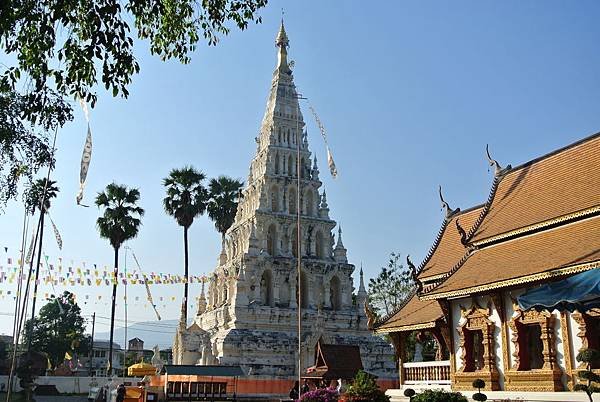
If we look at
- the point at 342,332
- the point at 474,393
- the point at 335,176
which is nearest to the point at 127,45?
the point at 474,393

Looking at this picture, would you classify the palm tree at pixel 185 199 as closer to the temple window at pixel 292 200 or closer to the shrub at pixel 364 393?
the temple window at pixel 292 200

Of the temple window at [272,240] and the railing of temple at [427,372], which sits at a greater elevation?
the temple window at [272,240]

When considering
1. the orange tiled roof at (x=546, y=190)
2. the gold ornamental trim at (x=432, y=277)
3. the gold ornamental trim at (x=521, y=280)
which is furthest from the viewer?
the gold ornamental trim at (x=432, y=277)

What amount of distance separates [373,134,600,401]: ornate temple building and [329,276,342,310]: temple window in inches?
1148

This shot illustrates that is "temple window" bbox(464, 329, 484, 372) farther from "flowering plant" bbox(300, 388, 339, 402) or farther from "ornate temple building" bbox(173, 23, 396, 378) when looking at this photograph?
"ornate temple building" bbox(173, 23, 396, 378)

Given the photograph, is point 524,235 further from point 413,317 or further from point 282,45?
point 282,45

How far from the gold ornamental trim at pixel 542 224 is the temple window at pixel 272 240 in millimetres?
32144

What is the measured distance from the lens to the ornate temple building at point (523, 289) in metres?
15.5

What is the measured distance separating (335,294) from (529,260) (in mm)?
36730

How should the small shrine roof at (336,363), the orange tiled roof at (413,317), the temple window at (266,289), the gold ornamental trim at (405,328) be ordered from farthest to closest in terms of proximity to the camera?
the temple window at (266,289)
the small shrine roof at (336,363)
the orange tiled roof at (413,317)
the gold ornamental trim at (405,328)

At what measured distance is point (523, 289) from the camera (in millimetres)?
17172

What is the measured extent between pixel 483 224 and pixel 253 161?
37.6 meters

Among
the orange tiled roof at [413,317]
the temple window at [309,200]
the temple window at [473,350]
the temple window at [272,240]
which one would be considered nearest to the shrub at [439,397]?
the temple window at [473,350]

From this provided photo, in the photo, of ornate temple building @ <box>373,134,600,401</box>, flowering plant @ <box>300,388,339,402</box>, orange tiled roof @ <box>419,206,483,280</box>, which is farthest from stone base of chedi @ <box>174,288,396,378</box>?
flowering plant @ <box>300,388,339,402</box>
